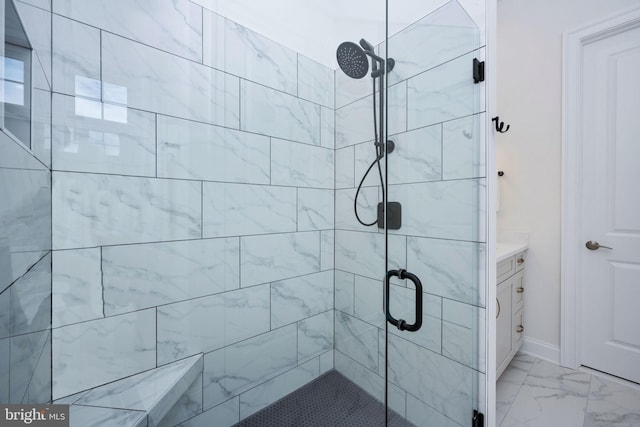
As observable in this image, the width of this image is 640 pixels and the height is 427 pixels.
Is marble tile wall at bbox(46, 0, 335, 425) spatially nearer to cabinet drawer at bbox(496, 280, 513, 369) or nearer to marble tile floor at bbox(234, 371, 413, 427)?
marble tile floor at bbox(234, 371, 413, 427)

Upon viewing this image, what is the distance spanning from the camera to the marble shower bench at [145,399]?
2.67 ft

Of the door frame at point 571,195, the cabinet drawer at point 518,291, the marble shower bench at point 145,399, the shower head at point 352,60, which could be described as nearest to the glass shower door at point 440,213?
the shower head at point 352,60

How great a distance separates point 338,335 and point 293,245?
0.61 metres

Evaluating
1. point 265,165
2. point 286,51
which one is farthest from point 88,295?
point 286,51

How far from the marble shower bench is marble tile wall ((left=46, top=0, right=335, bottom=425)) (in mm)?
28

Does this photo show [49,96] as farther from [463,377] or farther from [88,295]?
[463,377]

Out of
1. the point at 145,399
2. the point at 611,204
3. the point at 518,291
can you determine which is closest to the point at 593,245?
the point at 611,204

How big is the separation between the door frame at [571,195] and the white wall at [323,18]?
129 centimetres

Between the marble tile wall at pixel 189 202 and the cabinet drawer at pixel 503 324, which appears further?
the cabinet drawer at pixel 503 324

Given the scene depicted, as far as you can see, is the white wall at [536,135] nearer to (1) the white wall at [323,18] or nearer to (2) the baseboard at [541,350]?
(2) the baseboard at [541,350]

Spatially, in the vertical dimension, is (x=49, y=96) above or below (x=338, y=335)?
above

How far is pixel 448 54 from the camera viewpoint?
112 centimetres

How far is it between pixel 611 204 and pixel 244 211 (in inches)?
91.0

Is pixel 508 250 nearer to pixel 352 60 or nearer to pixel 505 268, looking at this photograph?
pixel 505 268
